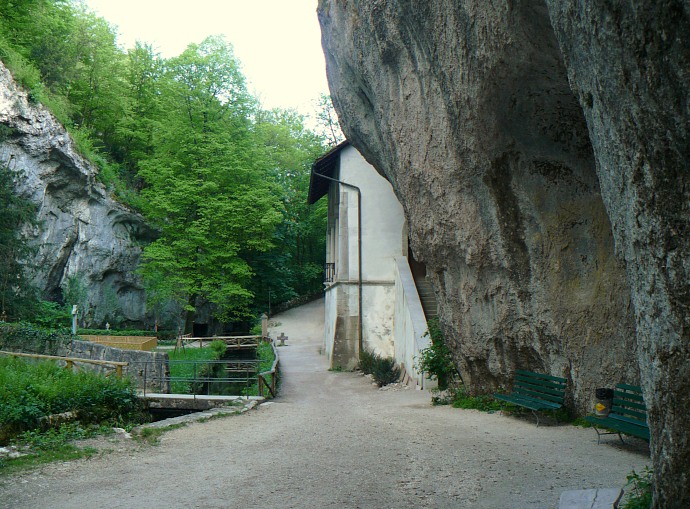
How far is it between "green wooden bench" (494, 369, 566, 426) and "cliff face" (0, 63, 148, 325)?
22.0 meters

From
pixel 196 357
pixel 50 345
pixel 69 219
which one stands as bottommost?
pixel 196 357

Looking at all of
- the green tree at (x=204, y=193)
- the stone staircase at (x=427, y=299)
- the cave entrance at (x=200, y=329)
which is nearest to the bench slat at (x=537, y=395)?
the stone staircase at (x=427, y=299)

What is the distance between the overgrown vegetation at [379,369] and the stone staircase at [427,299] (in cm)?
189

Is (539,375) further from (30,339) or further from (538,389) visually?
(30,339)

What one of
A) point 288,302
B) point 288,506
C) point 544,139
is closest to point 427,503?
point 288,506

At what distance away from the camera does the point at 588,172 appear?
318 inches

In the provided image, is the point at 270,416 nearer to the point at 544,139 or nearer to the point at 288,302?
the point at 544,139

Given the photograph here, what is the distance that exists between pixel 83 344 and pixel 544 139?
16.1m

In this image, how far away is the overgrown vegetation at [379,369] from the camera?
51.7ft

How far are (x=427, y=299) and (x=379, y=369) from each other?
321 cm

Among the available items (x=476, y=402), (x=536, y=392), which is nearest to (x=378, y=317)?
(x=476, y=402)

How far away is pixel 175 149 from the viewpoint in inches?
1102

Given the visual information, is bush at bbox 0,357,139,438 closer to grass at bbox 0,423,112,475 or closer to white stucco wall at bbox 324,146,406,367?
grass at bbox 0,423,112,475

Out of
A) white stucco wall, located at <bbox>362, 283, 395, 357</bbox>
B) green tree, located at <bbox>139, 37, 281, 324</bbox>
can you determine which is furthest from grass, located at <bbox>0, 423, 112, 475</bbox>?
green tree, located at <bbox>139, 37, 281, 324</bbox>
